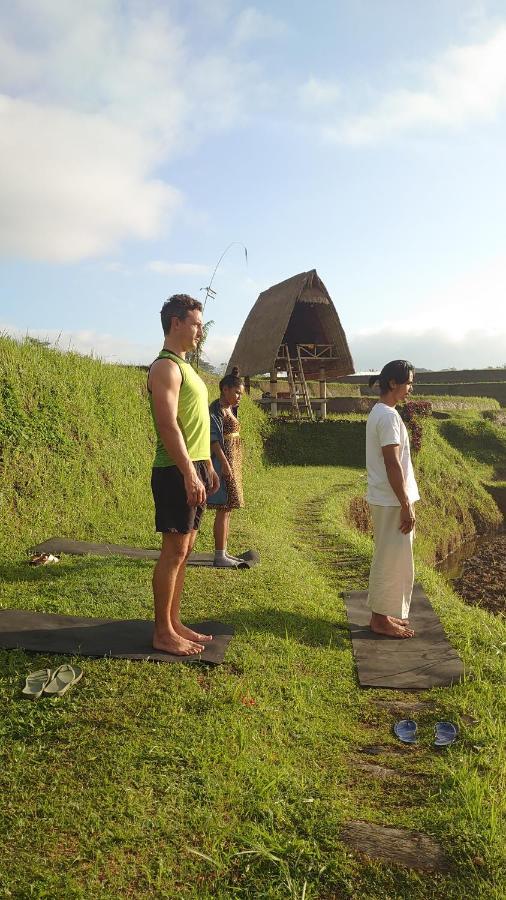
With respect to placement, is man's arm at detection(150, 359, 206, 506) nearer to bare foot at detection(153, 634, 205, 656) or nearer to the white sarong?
bare foot at detection(153, 634, 205, 656)

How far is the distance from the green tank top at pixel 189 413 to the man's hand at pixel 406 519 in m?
1.59

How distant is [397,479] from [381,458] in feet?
0.70

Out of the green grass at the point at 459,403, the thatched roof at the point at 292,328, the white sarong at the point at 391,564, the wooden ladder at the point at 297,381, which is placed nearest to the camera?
the white sarong at the point at 391,564

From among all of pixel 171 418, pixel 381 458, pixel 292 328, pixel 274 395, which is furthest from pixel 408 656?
pixel 292 328

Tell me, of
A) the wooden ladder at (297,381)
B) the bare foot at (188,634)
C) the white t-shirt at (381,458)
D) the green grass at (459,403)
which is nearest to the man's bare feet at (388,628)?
the white t-shirt at (381,458)

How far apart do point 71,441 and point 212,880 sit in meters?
6.51

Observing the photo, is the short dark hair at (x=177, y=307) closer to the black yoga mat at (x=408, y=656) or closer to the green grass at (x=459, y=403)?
the black yoga mat at (x=408, y=656)

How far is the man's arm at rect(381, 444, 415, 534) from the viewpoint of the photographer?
440 centimetres

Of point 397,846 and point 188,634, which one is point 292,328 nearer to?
point 188,634

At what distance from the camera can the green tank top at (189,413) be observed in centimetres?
369

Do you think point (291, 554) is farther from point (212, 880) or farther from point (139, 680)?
point (212, 880)

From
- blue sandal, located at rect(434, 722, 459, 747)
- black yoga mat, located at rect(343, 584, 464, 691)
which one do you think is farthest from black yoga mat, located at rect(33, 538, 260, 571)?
blue sandal, located at rect(434, 722, 459, 747)

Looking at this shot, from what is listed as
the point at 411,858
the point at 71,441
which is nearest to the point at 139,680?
the point at 411,858

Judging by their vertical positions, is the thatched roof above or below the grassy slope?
above
